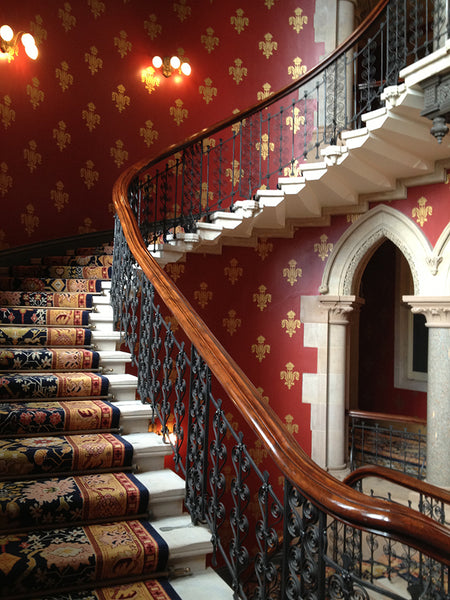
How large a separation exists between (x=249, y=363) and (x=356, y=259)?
1809 millimetres

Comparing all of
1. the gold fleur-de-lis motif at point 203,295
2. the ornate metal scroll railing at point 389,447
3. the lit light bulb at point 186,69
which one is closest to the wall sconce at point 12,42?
the lit light bulb at point 186,69

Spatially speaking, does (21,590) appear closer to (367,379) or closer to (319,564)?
(319,564)

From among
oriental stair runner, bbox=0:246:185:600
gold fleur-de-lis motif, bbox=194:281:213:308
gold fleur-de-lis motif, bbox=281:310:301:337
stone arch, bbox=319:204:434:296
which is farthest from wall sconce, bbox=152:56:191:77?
oriental stair runner, bbox=0:246:185:600

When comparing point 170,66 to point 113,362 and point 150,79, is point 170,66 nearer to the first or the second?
point 150,79

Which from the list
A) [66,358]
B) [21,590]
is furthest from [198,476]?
[66,358]

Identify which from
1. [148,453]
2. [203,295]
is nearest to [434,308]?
[203,295]

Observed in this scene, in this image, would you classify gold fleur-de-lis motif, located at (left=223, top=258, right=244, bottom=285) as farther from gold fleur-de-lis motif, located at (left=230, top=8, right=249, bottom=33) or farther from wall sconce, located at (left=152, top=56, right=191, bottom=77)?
gold fleur-de-lis motif, located at (left=230, top=8, right=249, bottom=33)

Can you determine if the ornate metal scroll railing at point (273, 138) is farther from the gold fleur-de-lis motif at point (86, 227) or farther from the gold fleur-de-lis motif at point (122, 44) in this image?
the gold fleur-de-lis motif at point (122, 44)

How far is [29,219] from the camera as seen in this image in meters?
5.92

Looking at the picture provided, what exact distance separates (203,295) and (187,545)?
171 inches

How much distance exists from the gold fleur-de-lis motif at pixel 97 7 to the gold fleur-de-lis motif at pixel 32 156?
199 cm

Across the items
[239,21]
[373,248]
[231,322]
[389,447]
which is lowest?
[389,447]

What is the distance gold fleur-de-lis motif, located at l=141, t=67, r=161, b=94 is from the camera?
6.98 metres

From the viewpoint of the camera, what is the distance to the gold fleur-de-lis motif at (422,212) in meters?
5.23
